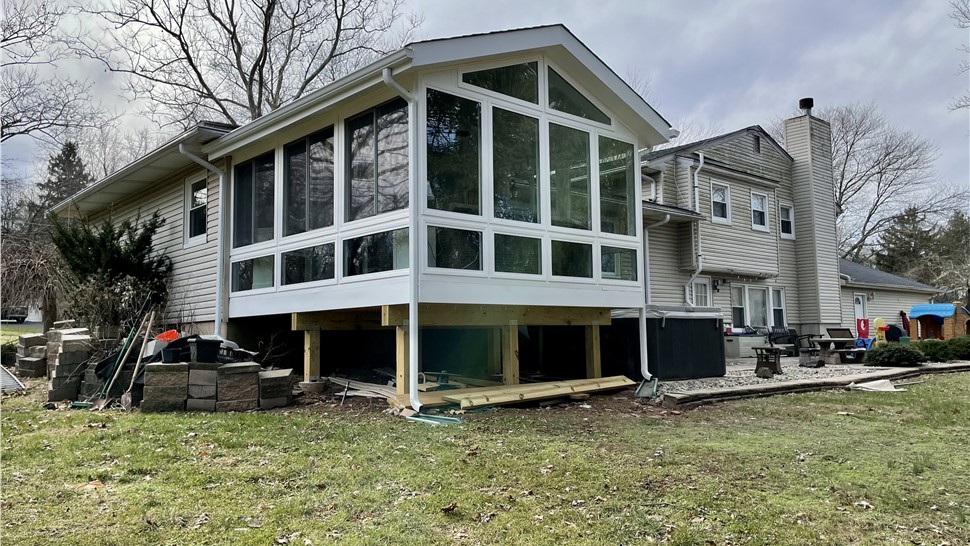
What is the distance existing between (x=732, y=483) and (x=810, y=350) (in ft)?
36.7

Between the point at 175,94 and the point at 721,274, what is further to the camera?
the point at 175,94

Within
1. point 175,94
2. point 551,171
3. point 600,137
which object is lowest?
point 551,171

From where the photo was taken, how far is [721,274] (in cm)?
1545

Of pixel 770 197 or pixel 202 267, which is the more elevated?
pixel 770 197

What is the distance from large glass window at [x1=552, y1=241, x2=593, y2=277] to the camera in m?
7.81

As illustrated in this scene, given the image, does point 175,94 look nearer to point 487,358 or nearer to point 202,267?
point 202,267

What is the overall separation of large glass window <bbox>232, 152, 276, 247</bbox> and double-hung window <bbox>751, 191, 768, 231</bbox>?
13.1m

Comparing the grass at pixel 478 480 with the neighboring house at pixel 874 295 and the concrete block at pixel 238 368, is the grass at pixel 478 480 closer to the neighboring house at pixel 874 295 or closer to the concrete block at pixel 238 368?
the concrete block at pixel 238 368

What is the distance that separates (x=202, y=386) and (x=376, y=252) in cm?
244

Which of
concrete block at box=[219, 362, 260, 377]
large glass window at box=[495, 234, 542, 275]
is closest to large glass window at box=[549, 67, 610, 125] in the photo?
large glass window at box=[495, 234, 542, 275]

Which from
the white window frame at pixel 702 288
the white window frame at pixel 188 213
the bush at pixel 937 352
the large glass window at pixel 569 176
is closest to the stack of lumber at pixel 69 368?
the white window frame at pixel 188 213

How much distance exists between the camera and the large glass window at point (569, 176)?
7934 millimetres

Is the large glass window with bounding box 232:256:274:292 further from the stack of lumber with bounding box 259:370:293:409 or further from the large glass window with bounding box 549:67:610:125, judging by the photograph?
the large glass window with bounding box 549:67:610:125

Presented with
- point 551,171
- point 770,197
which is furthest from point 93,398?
point 770,197
